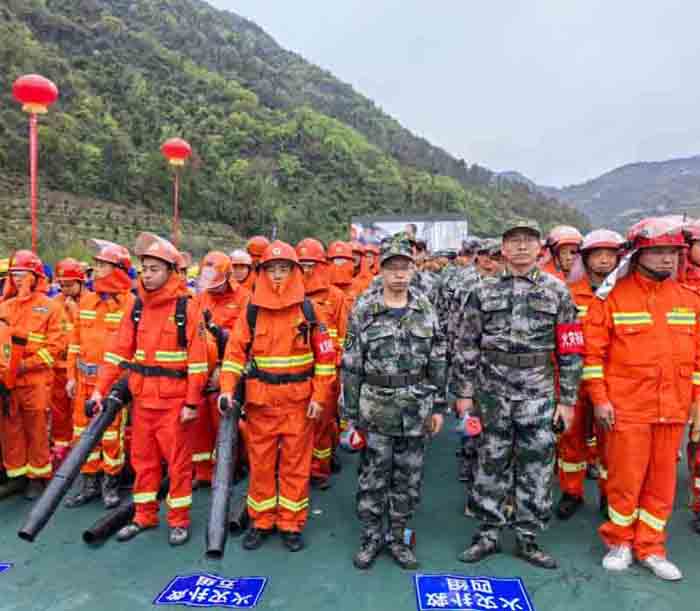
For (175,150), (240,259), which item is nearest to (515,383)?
(240,259)

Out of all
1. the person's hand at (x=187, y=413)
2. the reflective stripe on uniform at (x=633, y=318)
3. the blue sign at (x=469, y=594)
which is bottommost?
the blue sign at (x=469, y=594)

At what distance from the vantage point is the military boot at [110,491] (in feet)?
12.8

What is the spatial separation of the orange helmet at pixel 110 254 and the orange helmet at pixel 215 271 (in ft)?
2.30

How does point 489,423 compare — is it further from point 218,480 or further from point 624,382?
point 218,480

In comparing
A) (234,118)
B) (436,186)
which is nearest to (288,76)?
(234,118)

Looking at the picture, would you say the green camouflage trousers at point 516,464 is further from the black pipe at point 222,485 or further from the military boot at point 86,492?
the military boot at point 86,492

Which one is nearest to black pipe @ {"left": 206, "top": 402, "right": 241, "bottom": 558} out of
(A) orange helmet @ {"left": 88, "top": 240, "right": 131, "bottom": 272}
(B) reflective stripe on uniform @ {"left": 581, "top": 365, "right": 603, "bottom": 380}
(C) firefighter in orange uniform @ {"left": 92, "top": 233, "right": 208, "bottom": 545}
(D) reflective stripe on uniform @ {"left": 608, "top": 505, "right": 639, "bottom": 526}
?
(C) firefighter in orange uniform @ {"left": 92, "top": 233, "right": 208, "bottom": 545}

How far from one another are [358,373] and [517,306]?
105 centimetres

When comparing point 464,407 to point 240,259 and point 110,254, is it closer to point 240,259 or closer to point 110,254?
point 110,254

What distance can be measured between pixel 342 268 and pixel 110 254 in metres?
2.69

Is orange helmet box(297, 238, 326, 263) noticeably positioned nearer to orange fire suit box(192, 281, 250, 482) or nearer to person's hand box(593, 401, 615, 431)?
orange fire suit box(192, 281, 250, 482)

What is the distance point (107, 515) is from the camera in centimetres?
354

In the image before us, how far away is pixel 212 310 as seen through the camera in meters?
4.45

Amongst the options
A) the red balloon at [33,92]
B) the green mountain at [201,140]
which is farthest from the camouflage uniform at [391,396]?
the green mountain at [201,140]
